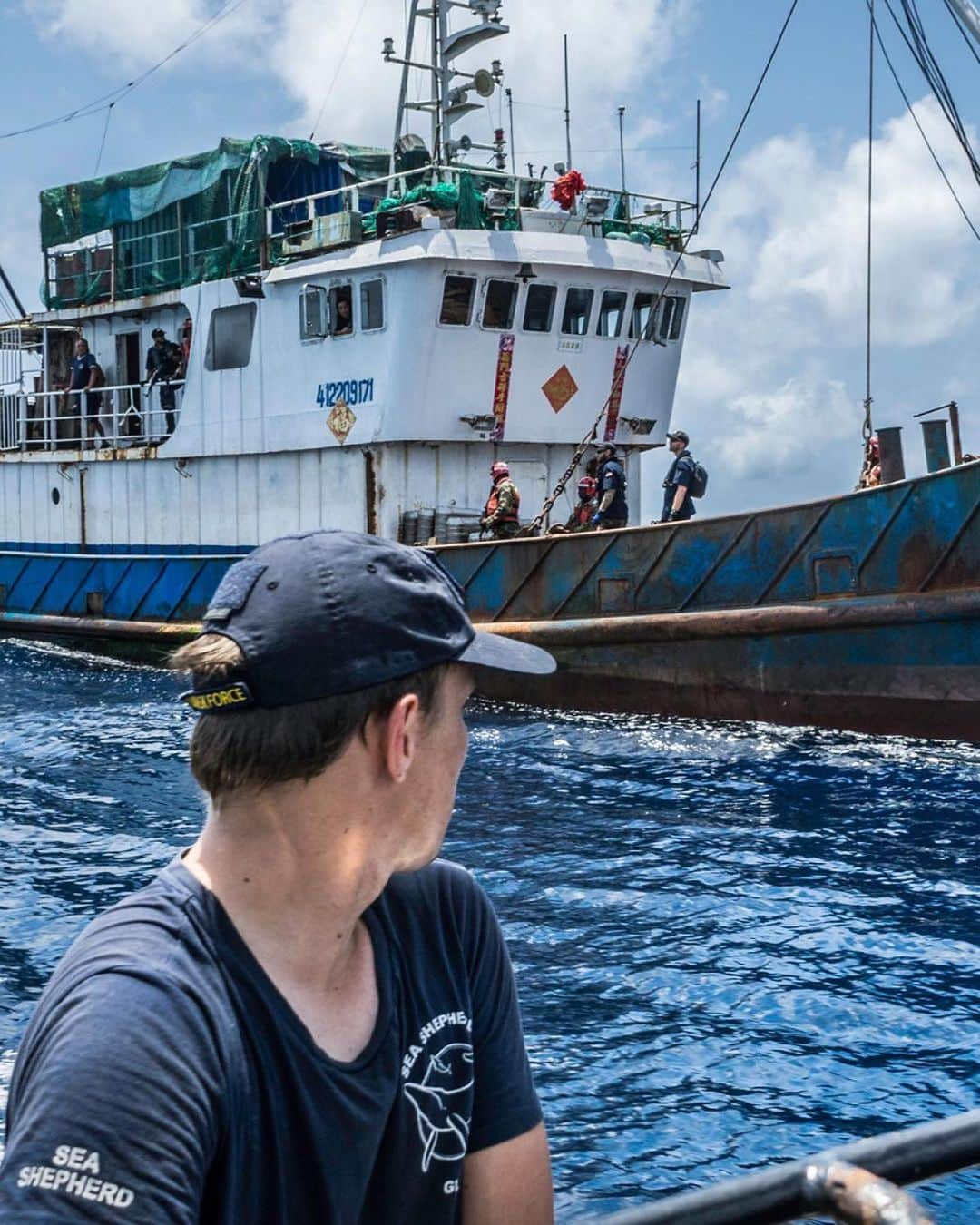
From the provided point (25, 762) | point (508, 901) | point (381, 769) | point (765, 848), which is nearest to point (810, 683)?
point (765, 848)

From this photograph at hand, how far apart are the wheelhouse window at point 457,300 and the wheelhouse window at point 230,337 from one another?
2.70 metres

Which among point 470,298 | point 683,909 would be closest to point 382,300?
point 470,298

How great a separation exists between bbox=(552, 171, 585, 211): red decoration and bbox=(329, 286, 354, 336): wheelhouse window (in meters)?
2.47

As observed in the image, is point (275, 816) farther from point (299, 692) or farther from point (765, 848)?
point (765, 848)

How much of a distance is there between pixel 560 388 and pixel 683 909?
373 inches

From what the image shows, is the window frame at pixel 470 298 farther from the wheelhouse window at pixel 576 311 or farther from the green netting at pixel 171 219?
the green netting at pixel 171 219

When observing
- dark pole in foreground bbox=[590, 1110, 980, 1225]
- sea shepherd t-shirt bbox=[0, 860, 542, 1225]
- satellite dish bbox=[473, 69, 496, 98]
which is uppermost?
satellite dish bbox=[473, 69, 496, 98]

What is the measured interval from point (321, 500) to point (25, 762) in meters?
5.21

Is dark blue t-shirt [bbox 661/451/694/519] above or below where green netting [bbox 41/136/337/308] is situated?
below

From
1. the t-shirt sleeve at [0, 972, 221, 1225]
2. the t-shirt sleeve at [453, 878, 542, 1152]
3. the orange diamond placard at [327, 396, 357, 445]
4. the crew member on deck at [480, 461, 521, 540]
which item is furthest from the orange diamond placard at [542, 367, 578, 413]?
the t-shirt sleeve at [0, 972, 221, 1225]

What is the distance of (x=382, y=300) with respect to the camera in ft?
49.0

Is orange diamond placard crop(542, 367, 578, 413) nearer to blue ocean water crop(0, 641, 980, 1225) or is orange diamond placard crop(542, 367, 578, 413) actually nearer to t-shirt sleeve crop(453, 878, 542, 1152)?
blue ocean water crop(0, 641, 980, 1225)

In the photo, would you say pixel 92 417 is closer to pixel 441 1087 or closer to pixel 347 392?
pixel 347 392

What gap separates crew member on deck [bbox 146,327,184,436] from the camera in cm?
1783
